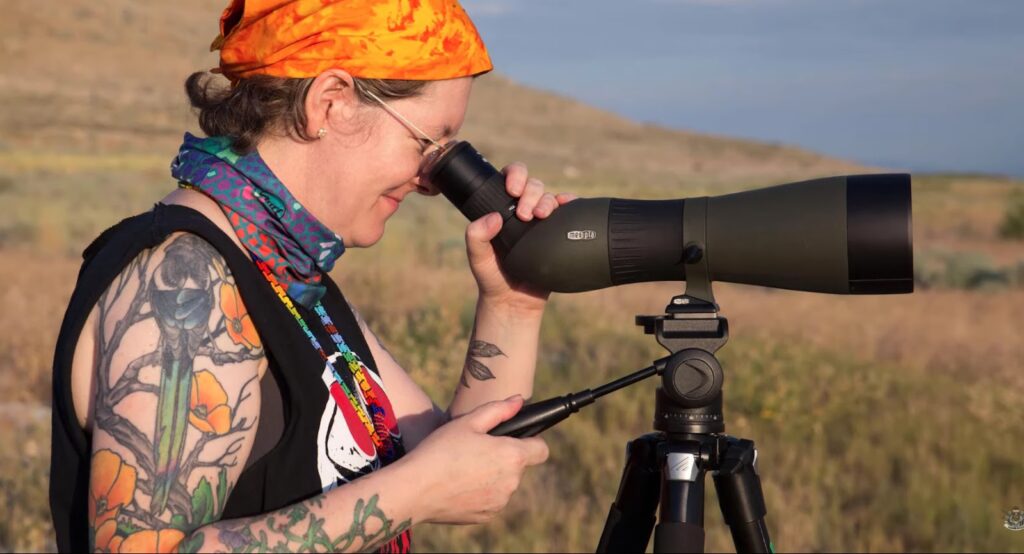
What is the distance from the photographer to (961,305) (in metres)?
7.93

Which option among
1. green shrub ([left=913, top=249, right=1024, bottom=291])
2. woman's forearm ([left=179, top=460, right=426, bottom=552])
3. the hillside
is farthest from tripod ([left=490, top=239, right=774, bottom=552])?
the hillside

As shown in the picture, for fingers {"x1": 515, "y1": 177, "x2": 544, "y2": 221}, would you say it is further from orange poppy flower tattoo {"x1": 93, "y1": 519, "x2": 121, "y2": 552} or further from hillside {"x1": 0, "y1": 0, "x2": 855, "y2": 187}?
hillside {"x1": 0, "y1": 0, "x2": 855, "y2": 187}

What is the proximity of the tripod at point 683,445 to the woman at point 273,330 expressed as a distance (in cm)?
19

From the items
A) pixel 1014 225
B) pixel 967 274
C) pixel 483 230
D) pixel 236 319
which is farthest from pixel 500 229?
pixel 1014 225

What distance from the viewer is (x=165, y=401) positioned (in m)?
1.42

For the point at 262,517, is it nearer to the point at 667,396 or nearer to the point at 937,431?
the point at 667,396

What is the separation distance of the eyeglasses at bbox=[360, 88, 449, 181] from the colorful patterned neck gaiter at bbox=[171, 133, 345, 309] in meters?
0.19

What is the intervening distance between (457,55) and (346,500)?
2.32 feet

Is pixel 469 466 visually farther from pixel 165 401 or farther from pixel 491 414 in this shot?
pixel 165 401

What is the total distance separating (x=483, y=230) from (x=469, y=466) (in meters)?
0.54

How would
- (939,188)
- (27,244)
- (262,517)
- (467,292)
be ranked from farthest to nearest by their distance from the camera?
1. (939,188)
2. (27,244)
3. (467,292)
4. (262,517)

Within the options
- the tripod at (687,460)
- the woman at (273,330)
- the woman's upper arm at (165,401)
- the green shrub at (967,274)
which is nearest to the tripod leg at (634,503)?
the tripod at (687,460)

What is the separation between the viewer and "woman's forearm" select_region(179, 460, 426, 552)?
1423mm

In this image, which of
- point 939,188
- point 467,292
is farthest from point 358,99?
point 939,188
